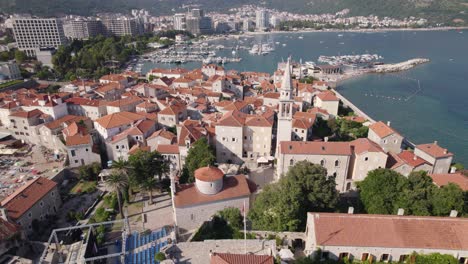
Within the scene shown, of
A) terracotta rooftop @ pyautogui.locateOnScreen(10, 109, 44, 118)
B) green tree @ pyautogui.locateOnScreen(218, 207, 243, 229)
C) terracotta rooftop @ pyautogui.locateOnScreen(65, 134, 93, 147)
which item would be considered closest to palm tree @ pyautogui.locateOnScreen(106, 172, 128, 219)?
green tree @ pyautogui.locateOnScreen(218, 207, 243, 229)

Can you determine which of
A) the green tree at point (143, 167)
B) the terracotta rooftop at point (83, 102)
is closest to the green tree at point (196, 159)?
the green tree at point (143, 167)

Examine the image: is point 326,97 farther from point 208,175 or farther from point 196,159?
point 208,175

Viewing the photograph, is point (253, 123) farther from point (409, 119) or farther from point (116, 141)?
point (409, 119)

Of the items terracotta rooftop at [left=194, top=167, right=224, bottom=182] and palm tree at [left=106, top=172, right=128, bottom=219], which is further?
palm tree at [left=106, top=172, right=128, bottom=219]

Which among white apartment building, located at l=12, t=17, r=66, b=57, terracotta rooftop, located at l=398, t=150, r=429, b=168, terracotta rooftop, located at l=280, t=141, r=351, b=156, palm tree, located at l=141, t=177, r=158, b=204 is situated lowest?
palm tree, located at l=141, t=177, r=158, b=204

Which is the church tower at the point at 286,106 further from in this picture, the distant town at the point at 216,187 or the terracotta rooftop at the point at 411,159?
the terracotta rooftop at the point at 411,159

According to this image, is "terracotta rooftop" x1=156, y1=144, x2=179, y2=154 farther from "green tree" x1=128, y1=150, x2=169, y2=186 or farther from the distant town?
"green tree" x1=128, y1=150, x2=169, y2=186
